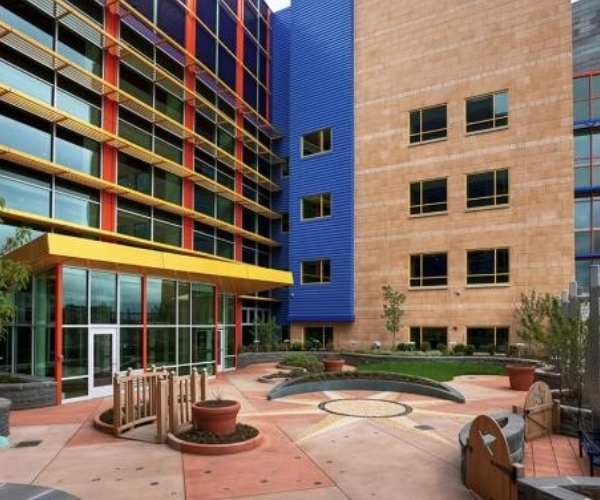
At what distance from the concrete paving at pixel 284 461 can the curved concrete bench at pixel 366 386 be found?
243 centimetres

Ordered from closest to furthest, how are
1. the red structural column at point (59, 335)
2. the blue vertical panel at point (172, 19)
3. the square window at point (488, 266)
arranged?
the red structural column at point (59, 335)
the blue vertical panel at point (172, 19)
the square window at point (488, 266)

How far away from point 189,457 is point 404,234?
2469 cm

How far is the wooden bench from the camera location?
8906mm

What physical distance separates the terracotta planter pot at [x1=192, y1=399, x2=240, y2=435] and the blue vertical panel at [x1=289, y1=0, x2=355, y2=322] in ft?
76.0

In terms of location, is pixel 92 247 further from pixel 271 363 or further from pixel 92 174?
pixel 271 363

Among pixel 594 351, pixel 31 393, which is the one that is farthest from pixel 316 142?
pixel 594 351

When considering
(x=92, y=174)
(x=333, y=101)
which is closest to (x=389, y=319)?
(x=333, y=101)

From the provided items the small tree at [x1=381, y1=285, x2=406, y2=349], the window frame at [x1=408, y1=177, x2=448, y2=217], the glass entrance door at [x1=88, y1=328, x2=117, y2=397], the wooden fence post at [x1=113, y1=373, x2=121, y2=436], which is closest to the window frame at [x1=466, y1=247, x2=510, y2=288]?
the window frame at [x1=408, y1=177, x2=448, y2=217]

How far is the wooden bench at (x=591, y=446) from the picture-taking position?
891 cm

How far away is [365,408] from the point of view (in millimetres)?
15555

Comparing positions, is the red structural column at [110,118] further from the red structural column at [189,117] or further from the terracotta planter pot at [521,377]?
the terracotta planter pot at [521,377]

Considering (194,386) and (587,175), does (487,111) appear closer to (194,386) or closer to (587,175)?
(587,175)

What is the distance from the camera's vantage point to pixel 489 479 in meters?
7.62

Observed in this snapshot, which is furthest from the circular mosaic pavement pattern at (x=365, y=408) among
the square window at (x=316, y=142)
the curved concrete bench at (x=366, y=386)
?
the square window at (x=316, y=142)
